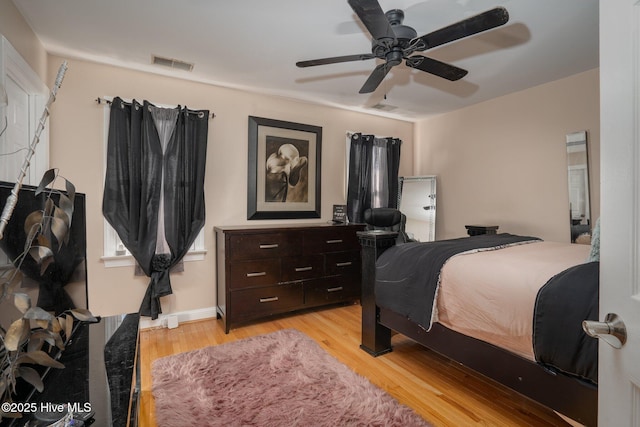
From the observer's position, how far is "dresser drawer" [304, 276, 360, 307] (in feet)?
11.4

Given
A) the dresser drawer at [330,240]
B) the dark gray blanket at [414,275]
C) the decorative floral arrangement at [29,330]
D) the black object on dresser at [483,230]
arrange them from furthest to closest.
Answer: the black object on dresser at [483,230]
the dresser drawer at [330,240]
the dark gray blanket at [414,275]
the decorative floral arrangement at [29,330]

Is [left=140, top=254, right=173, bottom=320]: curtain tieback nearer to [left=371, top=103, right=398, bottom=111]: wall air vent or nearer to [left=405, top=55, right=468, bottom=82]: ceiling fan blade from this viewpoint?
[left=405, top=55, right=468, bottom=82]: ceiling fan blade

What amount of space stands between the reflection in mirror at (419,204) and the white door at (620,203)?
3.76 m

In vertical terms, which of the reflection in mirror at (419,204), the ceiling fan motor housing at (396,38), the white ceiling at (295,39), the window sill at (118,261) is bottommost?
the window sill at (118,261)

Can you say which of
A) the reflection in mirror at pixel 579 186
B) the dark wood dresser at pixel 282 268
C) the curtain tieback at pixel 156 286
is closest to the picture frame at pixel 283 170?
the dark wood dresser at pixel 282 268

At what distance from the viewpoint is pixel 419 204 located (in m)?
4.52

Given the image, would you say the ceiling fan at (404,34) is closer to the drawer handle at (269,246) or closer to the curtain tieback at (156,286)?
the drawer handle at (269,246)

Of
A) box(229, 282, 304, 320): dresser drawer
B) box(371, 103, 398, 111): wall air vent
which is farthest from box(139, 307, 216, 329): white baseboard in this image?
box(371, 103, 398, 111): wall air vent

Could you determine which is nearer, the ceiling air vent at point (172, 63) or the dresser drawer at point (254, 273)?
the ceiling air vent at point (172, 63)

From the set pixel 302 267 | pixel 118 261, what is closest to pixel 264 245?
pixel 302 267

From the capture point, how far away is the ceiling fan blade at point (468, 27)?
5.00ft

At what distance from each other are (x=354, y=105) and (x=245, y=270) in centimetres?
248

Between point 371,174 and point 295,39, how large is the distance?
7.31ft

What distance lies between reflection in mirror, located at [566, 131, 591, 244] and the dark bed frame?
2015 mm
